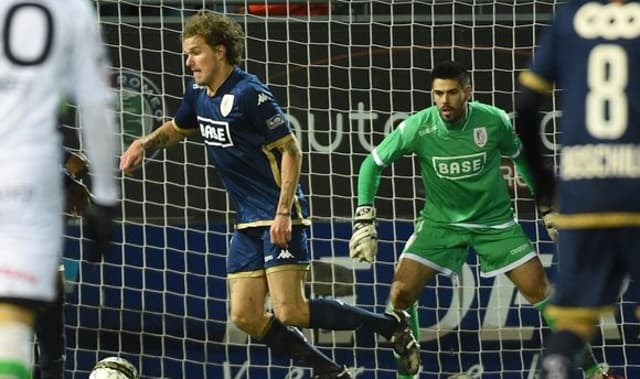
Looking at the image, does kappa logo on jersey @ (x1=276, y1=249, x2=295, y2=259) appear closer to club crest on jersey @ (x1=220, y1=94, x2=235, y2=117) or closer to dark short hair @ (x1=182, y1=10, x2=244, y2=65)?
club crest on jersey @ (x1=220, y1=94, x2=235, y2=117)

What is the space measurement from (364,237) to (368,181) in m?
0.31

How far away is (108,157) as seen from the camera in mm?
4918

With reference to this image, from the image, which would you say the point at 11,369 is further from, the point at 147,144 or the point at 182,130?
the point at 182,130

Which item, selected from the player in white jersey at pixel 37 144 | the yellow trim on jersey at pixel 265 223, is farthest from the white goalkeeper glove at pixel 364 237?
the player in white jersey at pixel 37 144

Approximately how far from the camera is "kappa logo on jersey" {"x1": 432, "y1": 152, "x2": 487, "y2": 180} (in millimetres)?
8609

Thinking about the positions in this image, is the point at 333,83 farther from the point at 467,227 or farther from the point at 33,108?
the point at 33,108

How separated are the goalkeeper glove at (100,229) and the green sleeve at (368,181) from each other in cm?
357

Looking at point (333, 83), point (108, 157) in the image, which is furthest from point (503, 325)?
point (108, 157)

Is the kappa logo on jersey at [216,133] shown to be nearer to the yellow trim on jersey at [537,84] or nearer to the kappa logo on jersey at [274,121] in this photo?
the kappa logo on jersey at [274,121]

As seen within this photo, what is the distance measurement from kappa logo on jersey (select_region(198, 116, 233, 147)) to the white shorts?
10.6ft

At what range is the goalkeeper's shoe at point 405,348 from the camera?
838cm

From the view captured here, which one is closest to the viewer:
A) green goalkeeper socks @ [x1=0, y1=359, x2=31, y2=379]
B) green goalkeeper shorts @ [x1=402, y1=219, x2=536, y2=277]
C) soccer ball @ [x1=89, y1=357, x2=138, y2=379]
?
green goalkeeper socks @ [x1=0, y1=359, x2=31, y2=379]

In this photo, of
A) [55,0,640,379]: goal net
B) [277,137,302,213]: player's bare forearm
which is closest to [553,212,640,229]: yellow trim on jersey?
[277,137,302,213]: player's bare forearm

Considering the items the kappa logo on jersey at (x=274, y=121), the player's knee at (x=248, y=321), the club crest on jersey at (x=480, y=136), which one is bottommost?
the player's knee at (x=248, y=321)
